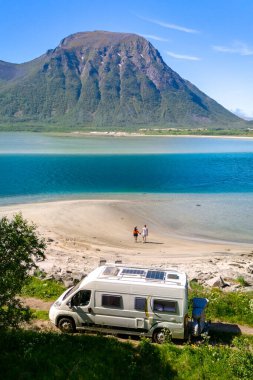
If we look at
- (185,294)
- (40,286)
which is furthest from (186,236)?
(185,294)

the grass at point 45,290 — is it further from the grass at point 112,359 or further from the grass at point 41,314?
the grass at point 112,359

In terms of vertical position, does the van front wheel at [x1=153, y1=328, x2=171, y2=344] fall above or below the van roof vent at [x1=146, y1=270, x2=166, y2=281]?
below

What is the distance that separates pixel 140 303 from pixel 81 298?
244 cm

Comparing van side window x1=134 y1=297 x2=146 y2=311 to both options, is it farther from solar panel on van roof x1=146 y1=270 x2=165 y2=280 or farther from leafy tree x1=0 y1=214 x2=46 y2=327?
leafy tree x1=0 y1=214 x2=46 y2=327

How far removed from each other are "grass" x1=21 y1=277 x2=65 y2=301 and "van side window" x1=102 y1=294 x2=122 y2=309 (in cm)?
536

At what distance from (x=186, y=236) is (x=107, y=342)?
28446 millimetres

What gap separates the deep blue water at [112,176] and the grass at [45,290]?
4379cm

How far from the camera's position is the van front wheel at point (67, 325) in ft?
54.5

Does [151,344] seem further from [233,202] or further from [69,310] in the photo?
[233,202]

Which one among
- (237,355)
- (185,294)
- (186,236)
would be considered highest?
(185,294)

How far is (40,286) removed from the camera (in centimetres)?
2203

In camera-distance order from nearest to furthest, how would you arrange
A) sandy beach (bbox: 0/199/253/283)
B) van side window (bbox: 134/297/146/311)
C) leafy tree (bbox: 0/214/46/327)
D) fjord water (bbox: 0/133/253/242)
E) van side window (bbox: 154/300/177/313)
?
leafy tree (bbox: 0/214/46/327), van side window (bbox: 154/300/177/313), van side window (bbox: 134/297/146/311), sandy beach (bbox: 0/199/253/283), fjord water (bbox: 0/133/253/242)

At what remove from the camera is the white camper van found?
15.6 metres

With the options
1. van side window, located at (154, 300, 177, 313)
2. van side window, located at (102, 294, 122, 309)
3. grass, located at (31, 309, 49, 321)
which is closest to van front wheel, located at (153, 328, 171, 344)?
van side window, located at (154, 300, 177, 313)
